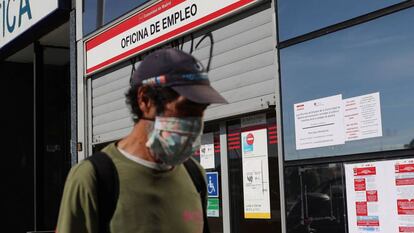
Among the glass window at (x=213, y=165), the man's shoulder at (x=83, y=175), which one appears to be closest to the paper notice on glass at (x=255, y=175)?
the glass window at (x=213, y=165)

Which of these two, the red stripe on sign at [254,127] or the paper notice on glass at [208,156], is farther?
the paper notice on glass at [208,156]

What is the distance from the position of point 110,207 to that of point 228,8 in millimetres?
4369

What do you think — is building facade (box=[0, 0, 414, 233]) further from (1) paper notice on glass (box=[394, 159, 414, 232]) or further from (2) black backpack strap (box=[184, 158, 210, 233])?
(2) black backpack strap (box=[184, 158, 210, 233])

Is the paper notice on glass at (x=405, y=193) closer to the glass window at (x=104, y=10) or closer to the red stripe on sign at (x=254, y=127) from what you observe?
the red stripe on sign at (x=254, y=127)

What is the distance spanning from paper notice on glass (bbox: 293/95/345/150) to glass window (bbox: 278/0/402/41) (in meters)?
0.60

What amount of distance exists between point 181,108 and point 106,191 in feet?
1.10

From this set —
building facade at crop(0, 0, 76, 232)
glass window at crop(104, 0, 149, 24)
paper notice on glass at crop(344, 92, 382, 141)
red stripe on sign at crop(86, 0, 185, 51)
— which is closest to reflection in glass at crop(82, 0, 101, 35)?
red stripe on sign at crop(86, 0, 185, 51)

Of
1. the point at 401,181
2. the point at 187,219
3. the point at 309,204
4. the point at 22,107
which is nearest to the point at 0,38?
the point at 22,107

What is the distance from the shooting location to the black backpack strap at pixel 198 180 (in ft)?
7.22

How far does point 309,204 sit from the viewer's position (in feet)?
16.3

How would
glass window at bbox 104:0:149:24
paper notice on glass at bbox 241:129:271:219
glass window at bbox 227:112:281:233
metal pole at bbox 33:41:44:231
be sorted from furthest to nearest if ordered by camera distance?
metal pole at bbox 33:41:44:231 → glass window at bbox 104:0:149:24 → paper notice on glass at bbox 241:129:271:219 → glass window at bbox 227:112:281:233

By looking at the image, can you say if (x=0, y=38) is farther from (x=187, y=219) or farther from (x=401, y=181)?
(x=187, y=219)

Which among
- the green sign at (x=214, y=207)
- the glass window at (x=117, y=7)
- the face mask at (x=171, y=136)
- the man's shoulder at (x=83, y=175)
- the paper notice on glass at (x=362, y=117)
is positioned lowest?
the green sign at (x=214, y=207)

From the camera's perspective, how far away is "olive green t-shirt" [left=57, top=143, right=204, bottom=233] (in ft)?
6.06
